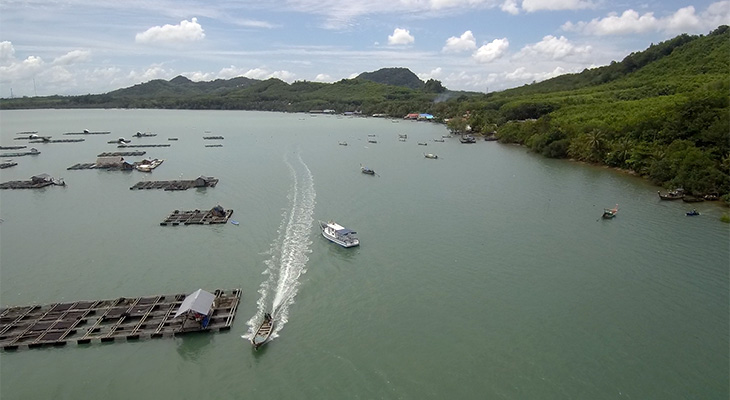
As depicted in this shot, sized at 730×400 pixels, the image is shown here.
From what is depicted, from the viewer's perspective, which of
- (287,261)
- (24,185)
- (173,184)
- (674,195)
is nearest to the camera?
(287,261)

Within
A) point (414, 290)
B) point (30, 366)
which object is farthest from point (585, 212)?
point (30, 366)

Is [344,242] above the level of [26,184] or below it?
above

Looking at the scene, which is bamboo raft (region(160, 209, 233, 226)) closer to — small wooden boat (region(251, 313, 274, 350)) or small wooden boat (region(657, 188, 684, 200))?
small wooden boat (region(251, 313, 274, 350))

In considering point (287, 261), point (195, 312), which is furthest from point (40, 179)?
point (195, 312)

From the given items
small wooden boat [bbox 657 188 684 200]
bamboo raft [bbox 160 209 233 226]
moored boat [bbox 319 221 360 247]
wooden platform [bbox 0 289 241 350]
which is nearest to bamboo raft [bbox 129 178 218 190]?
bamboo raft [bbox 160 209 233 226]

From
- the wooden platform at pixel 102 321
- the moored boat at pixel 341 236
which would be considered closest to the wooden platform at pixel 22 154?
the wooden platform at pixel 102 321

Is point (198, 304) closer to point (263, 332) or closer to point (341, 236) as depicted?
point (263, 332)

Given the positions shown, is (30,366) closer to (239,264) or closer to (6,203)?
(239,264)
